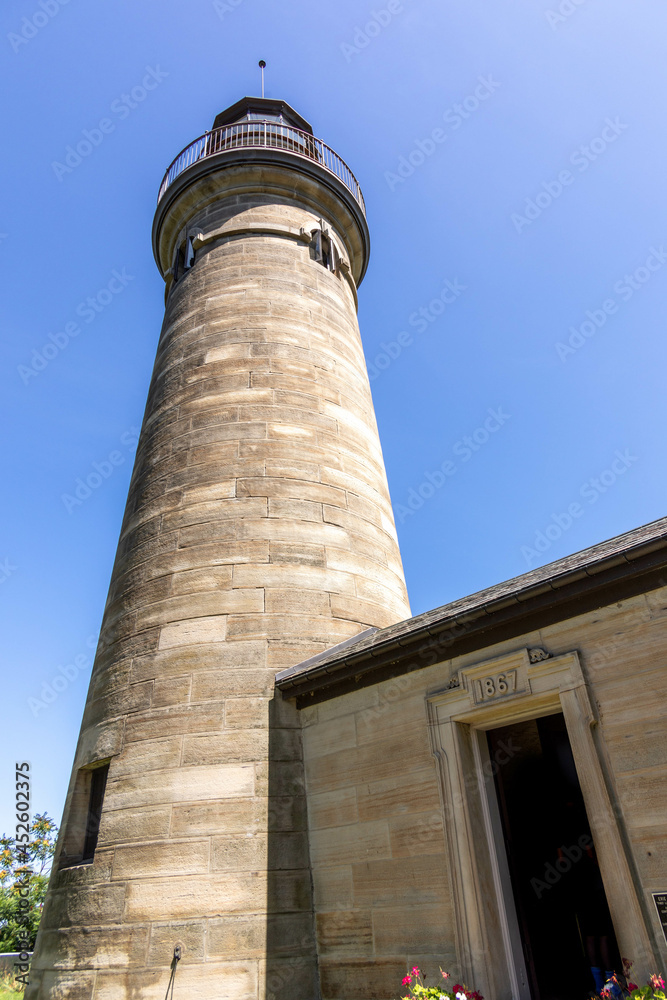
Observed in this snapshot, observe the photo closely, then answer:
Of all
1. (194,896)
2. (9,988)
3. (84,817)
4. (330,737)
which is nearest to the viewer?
(194,896)

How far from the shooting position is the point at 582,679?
518 cm

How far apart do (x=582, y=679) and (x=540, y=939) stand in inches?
149

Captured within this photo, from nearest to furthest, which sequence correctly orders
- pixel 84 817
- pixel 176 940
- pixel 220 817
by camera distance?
pixel 176 940 → pixel 220 817 → pixel 84 817

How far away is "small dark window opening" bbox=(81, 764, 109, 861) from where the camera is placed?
734cm

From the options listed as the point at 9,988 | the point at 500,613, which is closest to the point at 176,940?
the point at 500,613

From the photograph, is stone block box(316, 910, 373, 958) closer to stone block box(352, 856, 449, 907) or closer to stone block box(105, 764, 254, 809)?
Answer: stone block box(352, 856, 449, 907)

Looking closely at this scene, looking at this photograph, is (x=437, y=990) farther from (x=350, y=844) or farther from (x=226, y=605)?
(x=226, y=605)

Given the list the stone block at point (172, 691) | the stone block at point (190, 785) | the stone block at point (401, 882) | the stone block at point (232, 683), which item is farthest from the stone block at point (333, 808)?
the stone block at point (172, 691)

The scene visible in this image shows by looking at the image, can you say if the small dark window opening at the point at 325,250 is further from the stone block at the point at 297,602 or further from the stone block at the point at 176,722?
the stone block at the point at 176,722

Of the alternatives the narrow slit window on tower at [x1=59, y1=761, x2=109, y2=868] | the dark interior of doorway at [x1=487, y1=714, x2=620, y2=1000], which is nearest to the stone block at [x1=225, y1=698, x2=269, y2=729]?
the narrow slit window on tower at [x1=59, y1=761, x2=109, y2=868]

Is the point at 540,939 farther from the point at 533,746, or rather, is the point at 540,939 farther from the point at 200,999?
the point at 200,999

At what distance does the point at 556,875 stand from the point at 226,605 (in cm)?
461

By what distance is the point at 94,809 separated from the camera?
756cm

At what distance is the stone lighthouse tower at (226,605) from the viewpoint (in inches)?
243
